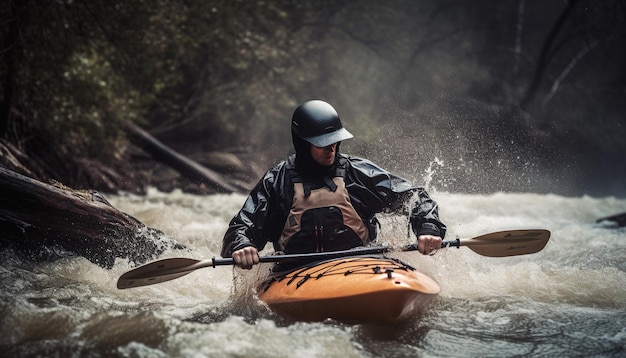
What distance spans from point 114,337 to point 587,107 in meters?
14.2

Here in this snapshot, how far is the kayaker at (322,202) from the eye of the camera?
12.6 feet

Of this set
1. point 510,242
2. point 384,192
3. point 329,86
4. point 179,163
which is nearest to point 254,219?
point 384,192

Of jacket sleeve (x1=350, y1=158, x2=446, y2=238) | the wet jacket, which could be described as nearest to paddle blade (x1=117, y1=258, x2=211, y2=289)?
the wet jacket

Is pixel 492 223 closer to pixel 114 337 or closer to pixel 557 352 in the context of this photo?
pixel 557 352

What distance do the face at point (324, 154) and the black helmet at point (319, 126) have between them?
6cm

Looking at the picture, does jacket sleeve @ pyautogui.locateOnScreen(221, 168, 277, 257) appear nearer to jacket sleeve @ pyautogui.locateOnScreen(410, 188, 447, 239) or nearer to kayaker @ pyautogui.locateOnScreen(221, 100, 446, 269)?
kayaker @ pyautogui.locateOnScreen(221, 100, 446, 269)

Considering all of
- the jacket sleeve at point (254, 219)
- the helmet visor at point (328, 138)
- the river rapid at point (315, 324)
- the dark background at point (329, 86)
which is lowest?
the river rapid at point (315, 324)

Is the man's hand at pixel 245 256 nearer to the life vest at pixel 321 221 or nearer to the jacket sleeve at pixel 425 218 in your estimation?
the life vest at pixel 321 221

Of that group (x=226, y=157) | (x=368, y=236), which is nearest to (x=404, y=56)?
(x=226, y=157)

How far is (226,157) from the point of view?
12.4 meters

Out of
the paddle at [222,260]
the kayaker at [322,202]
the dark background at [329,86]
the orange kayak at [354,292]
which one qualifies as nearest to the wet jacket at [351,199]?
the kayaker at [322,202]

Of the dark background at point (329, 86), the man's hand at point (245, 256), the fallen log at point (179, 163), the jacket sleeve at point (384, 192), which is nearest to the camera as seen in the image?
the man's hand at point (245, 256)

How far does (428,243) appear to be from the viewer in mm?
3672

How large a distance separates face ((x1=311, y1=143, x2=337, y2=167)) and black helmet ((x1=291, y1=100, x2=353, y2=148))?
A: 6cm
